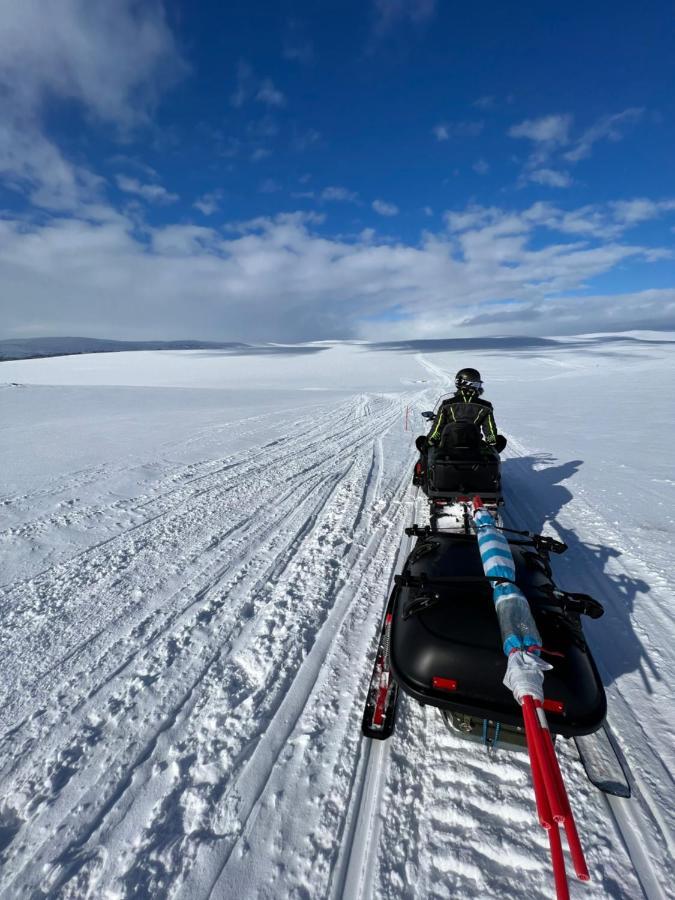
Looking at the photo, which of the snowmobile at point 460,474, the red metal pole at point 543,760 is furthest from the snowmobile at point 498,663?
the snowmobile at point 460,474

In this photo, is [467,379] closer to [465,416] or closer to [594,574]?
[465,416]

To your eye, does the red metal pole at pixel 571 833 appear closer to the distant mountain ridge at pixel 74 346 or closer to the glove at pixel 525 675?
the glove at pixel 525 675

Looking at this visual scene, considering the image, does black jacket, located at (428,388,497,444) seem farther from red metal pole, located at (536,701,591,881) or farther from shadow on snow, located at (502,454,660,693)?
red metal pole, located at (536,701,591,881)

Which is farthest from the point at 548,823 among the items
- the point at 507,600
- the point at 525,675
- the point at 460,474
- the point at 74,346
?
the point at 74,346

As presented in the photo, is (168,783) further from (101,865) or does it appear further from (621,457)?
(621,457)

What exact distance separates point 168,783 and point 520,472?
24.9 feet

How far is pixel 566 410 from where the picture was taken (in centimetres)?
1697

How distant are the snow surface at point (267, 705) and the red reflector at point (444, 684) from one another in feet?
1.91

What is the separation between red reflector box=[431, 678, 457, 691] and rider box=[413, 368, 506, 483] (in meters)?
4.11

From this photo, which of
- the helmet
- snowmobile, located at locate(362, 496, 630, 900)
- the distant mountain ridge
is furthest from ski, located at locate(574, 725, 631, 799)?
the distant mountain ridge

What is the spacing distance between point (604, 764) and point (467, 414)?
4.88 metres

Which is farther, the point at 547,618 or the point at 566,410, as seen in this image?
the point at 566,410

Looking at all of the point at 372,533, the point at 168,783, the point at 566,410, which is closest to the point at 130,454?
the point at 372,533

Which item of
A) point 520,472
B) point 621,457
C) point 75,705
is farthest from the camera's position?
point 621,457
